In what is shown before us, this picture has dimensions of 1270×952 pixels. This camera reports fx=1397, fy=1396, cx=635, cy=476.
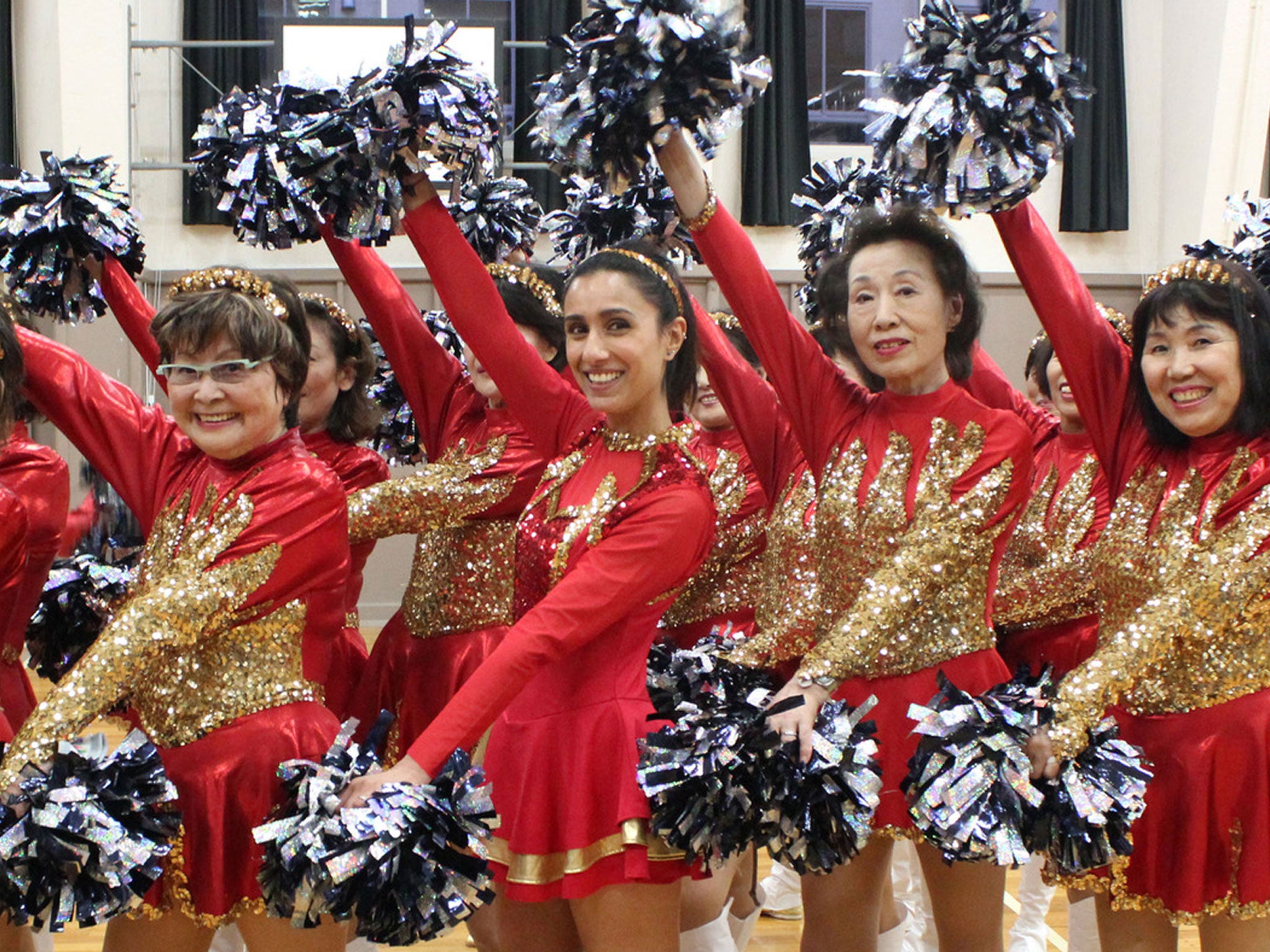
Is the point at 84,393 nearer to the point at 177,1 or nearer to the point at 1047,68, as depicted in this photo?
the point at 1047,68

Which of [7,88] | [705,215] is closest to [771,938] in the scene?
[705,215]

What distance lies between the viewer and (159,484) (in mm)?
2182

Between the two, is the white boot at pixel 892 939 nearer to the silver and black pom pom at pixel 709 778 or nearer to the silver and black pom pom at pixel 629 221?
the silver and black pom pom at pixel 709 778

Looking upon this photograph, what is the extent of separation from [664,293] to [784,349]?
0.27m

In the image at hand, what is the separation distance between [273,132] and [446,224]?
0.31 meters

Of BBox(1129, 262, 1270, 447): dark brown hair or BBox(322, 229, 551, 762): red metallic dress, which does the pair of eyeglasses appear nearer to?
BBox(322, 229, 551, 762): red metallic dress

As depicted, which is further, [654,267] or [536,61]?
[536,61]

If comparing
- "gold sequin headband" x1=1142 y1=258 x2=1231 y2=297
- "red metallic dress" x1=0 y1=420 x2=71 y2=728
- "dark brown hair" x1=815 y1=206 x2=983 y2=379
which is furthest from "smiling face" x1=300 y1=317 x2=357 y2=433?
"gold sequin headband" x1=1142 y1=258 x2=1231 y2=297

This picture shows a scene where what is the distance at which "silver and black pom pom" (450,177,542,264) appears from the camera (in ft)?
9.87

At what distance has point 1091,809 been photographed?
1.92m

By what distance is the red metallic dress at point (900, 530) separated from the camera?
215 cm

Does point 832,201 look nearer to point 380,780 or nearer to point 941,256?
point 941,256

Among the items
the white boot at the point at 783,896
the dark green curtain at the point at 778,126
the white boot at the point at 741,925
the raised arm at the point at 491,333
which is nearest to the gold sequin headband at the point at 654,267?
the raised arm at the point at 491,333

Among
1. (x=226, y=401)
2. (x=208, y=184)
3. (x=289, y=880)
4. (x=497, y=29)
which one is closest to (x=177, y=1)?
(x=497, y=29)
